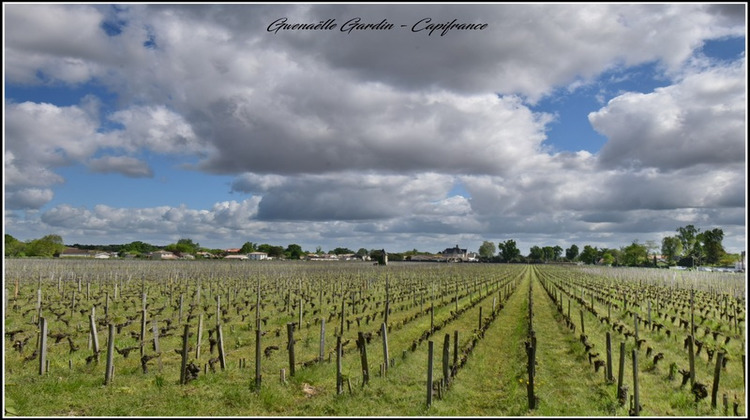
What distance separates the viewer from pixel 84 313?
2789 centimetres

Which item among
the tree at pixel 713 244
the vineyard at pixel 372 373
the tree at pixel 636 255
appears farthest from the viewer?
the tree at pixel 636 255

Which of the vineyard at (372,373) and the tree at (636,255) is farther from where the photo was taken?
the tree at (636,255)

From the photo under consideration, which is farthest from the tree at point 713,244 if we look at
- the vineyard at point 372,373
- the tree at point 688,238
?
the vineyard at point 372,373

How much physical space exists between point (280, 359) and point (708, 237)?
506 ft

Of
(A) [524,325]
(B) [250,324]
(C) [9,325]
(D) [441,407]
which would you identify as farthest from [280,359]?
(C) [9,325]

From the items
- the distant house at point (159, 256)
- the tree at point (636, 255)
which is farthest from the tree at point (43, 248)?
the tree at point (636, 255)

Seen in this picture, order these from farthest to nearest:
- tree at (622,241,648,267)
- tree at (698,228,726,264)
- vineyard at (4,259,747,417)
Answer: tree at (622,241,648,267)
tree at (698,228,726,264)
vineyard at (4,259,747,417)

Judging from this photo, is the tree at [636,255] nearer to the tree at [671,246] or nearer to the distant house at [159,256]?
the tree at [671,246]

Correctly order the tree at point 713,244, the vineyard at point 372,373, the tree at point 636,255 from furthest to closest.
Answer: the tree at point 636,255 → the tree at point 713,244 → the vineyard at point 372,373

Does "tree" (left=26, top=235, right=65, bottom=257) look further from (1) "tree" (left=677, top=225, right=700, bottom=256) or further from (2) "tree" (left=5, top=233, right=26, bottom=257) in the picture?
(1) "tree" (left=677, top=225, right=700, bottom=256)

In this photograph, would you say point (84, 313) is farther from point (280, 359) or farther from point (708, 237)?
point (708, 237)

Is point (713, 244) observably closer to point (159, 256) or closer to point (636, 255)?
point (636, 255)

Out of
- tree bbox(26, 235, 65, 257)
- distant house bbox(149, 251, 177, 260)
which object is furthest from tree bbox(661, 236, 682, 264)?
tree bbox(26, 235, 65, 257)

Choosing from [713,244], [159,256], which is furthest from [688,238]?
[159,256]
